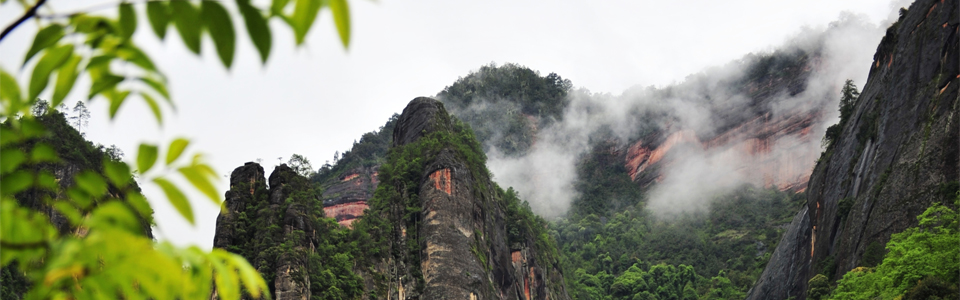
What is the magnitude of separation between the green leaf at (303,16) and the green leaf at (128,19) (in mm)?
382

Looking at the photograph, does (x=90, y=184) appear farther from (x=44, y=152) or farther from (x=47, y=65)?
(x=47, y=65)

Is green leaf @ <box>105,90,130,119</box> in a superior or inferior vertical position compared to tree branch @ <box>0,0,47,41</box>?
inferior

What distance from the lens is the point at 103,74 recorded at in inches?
82.1

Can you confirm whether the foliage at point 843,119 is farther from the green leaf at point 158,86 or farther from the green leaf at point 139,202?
the green leaf at point 158,86

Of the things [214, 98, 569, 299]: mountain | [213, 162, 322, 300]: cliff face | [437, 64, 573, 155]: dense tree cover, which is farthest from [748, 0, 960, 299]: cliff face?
[437, 64, 573, 155]: dense tree cover

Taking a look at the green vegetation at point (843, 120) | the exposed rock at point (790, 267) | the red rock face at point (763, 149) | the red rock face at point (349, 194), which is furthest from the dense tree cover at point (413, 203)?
the red rock face at point (763, 149)

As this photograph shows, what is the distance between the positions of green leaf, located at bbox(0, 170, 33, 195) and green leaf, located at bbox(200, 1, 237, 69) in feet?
2.22

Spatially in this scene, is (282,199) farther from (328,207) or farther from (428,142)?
(328,207)

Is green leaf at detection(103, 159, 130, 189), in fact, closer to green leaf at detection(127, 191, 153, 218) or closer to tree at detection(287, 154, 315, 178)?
green leaf at detection(127, 191, 153, 218)

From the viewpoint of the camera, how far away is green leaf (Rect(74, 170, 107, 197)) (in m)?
2.07

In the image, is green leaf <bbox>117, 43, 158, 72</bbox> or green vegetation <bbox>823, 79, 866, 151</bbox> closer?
green leaf <bbox>117, 43, 158, 72</bbox>

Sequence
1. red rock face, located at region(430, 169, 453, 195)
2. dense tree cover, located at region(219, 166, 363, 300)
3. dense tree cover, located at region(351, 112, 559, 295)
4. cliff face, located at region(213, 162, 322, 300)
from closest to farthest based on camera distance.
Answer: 1. cliff face, located at region(213, 162, 322, 300)
2. dense tree cover, located at region(219, 166, 363, 300)
3. dense tree cover, located at region(351, 112, 559, 295)
4. red rock face, located at region(430, 169, 453, 195)

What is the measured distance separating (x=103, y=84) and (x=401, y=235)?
58.0 metres

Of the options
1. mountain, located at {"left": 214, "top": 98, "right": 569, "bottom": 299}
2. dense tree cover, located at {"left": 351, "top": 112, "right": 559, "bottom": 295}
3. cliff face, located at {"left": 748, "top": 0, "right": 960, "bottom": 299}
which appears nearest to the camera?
cliff face, located at {"left": 748, "top": 0, "right": 960, "bottom": 299}
